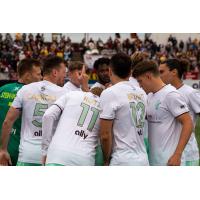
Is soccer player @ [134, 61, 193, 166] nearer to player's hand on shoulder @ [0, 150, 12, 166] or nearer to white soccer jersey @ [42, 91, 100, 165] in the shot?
white soccer jersey @ [42, 91, 100, 165]

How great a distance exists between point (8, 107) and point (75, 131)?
1984mm

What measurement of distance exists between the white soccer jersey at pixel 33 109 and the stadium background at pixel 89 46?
22002 mm

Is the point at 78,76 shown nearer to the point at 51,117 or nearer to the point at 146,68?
the point at 146,68

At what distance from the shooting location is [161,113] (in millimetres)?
5629

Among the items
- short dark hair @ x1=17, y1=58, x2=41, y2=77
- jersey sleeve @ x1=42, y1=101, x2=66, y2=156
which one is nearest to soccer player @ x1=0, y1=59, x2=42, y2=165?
short dark hair @ x1=17, y1=58, x2=41, y2=77

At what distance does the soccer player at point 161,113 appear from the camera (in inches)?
218

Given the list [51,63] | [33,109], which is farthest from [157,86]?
[33,109]

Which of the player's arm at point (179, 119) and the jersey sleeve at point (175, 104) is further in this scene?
the jersey sleeve at point (175, 104)

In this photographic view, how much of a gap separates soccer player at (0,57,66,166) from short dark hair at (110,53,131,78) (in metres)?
1.16

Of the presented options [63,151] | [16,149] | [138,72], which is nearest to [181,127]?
[138,72]

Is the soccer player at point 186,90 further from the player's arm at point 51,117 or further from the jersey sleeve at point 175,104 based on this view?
the player's arm at point 51,117

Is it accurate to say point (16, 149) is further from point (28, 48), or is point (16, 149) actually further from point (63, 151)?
point (28, 48)

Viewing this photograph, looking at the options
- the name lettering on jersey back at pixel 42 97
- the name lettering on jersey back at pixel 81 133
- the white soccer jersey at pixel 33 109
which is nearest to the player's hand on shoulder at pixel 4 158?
the white soccer jersey at pixel 33 109

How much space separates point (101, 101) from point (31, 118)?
1332 millimetres
